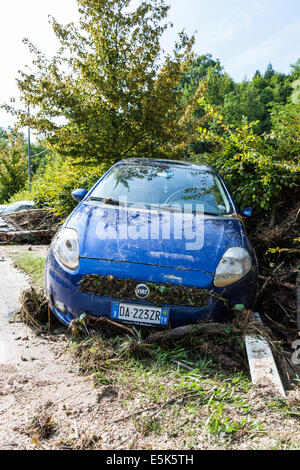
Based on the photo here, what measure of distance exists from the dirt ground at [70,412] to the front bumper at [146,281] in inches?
14.4

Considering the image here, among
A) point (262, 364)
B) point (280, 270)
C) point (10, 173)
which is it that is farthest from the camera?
point (10, 173)

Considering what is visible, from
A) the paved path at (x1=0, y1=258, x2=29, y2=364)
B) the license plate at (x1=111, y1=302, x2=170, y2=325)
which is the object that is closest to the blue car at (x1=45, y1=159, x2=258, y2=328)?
the license plate at (x1=111, y1=302, x2=170, y2=325)

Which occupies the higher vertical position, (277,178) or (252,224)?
(277,178)

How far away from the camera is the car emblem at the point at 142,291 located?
241 centimetres

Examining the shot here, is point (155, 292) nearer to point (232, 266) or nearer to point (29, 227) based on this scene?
point (232, 266)

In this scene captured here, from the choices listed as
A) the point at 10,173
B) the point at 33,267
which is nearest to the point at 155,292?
the point at 33,267

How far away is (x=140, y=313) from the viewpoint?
2408mm

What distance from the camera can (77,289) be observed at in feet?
8.21

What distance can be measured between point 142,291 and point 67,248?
28.3 inches

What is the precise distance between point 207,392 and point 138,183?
93.2 inches

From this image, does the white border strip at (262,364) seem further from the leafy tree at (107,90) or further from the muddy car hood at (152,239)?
the leafy tree at (107,90)
